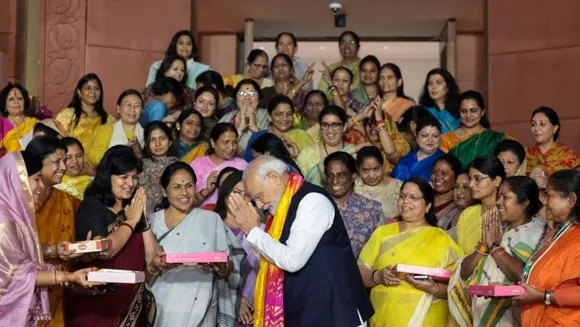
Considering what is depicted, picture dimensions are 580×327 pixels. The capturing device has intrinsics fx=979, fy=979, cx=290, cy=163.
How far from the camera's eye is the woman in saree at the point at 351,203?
20.3 feet

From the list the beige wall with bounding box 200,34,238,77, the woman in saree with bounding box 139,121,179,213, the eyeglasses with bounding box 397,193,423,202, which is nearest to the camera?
the eyeglasses with bounding box 397,193,423,202

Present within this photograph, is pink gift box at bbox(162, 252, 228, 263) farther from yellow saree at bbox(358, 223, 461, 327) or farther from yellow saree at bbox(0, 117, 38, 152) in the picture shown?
yellow saree at bbox(0, 117, 38, 152)

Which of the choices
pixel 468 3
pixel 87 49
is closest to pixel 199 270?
pixel 87 49

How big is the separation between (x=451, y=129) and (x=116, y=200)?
3.24 metres

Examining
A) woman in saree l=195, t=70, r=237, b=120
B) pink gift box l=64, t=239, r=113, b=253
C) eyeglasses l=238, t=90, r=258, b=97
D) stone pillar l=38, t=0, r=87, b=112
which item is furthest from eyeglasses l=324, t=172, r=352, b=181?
stone pillar l=38, t=0, r=87, b=112

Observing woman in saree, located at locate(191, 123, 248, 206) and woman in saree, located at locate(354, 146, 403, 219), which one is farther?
woman in saree, located at locate(191, 123, 248, 206)

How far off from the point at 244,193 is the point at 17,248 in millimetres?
1796

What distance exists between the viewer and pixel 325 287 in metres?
4.79

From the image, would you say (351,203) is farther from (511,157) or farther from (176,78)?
(176,78)

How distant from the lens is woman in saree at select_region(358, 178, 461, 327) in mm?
5562

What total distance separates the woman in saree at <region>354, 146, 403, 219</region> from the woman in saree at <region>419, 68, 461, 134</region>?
3.75 feet

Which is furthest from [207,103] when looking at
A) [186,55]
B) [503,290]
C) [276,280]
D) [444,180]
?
[503,290]

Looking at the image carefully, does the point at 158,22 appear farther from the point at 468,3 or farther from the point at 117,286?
the point at 117,286

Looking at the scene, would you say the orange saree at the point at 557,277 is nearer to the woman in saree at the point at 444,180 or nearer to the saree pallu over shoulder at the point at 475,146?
the woman in saree at the point at 444,180
